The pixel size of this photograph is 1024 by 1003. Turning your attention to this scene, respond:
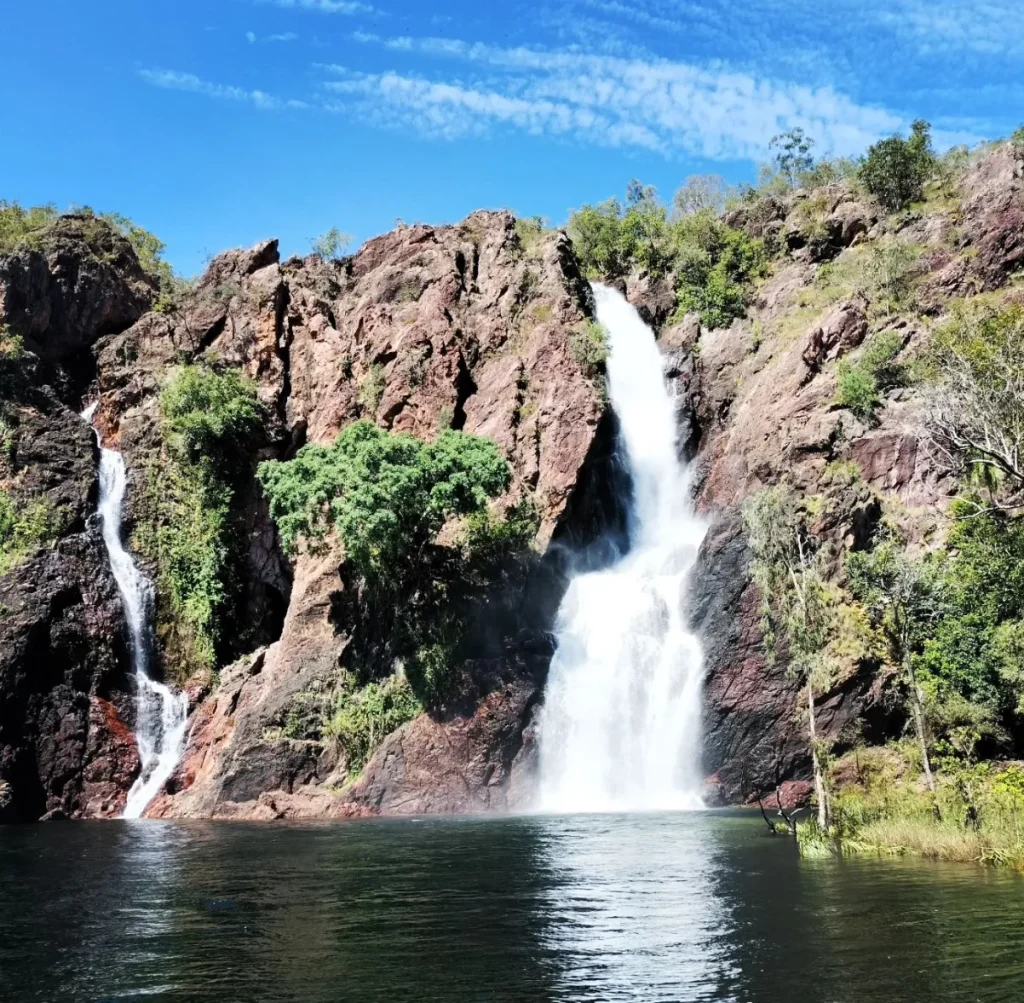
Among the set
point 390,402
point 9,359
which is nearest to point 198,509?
point 390,402

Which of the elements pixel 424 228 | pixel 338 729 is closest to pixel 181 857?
pixel 338 729

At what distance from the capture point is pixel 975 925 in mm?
15016

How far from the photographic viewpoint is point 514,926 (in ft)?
53.6

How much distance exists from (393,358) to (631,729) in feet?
Answer: 89.6

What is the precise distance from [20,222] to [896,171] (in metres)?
59.2

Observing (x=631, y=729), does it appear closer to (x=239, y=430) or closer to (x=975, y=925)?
(x=975, y=925)

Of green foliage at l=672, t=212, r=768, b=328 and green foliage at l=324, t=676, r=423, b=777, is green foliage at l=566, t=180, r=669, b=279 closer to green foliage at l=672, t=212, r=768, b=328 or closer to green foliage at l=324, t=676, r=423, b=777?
green foliage at l=672, t=212, r=768, b=328

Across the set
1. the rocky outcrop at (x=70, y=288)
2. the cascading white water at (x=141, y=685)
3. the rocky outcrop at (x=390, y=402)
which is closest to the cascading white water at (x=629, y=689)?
the rocky outcrop at (x=390, y=402)

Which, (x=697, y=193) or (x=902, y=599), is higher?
(x=697, y=193)

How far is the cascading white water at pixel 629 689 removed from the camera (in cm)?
3928

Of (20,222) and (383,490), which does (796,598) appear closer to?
(383,490)

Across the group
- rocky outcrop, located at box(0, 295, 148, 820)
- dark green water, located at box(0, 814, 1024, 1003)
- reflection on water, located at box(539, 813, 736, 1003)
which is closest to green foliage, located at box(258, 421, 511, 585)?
rocky outcrop, located at box(0, 295, 148, 820)

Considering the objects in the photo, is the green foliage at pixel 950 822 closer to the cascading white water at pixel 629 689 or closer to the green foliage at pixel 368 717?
the cascading white water at pixel 629 689

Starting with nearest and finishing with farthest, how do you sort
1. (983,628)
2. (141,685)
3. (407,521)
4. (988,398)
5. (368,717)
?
1. (988,398)
2. (983,628)
3. (368,717)
4. (407,521)
5. (141,685)
